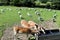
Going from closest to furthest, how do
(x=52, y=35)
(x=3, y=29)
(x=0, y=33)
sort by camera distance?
(x=52, y=35) < (x=0, y=33) < (x=3, y=29)

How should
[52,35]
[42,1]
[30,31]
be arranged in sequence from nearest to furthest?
[52,35] < [30,31] < [42,1]

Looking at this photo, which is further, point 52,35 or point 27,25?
point 27,25

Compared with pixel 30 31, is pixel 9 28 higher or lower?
lower

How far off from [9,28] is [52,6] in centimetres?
1816

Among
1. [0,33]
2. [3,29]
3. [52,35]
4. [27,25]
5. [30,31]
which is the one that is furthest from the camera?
[3,29]

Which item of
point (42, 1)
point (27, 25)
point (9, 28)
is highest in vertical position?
point (27, 25)

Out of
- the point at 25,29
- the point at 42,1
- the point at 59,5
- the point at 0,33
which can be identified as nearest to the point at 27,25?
the point at 25,29

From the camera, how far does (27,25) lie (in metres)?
10.9

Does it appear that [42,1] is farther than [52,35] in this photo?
Yes

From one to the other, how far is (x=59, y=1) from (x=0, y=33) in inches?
765

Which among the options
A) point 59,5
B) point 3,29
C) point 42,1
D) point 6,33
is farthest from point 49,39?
point 42,1

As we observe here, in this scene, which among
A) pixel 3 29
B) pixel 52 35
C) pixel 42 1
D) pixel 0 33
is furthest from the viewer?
pixel 42 1

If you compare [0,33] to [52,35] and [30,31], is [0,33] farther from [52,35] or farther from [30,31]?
[52,35]

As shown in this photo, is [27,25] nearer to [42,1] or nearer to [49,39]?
[49,39]
